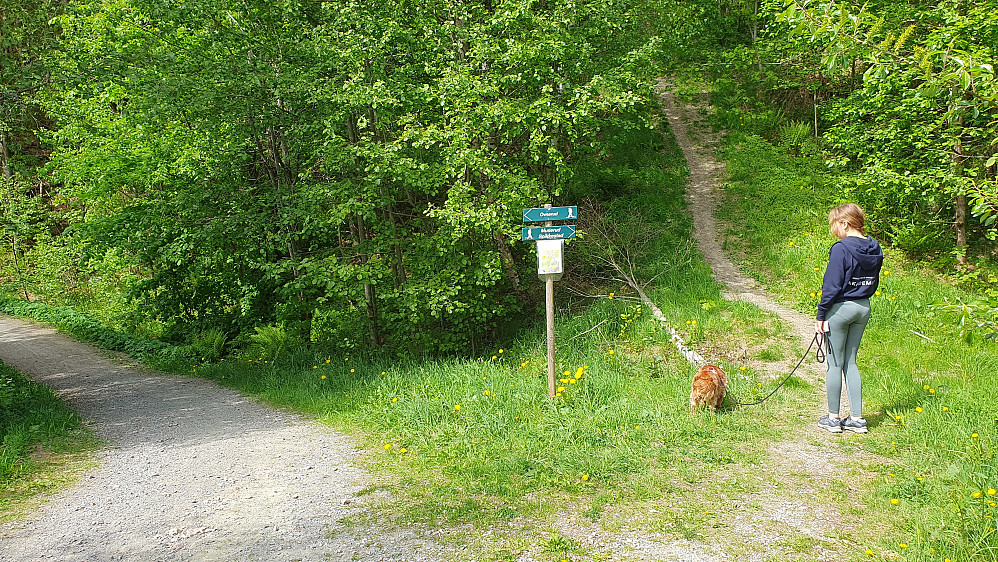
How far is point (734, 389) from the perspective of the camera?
6.72 m

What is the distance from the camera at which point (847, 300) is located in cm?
524

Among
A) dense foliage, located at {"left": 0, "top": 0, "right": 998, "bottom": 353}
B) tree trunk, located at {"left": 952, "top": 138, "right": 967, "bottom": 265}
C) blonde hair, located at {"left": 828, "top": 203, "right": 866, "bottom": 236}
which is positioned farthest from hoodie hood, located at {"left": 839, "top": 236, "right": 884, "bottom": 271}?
tree trunk, located at {"left": 952, "top": 138, "right": 967, "bottom": 265}

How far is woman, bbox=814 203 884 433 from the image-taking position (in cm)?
518

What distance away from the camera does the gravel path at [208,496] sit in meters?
4.23

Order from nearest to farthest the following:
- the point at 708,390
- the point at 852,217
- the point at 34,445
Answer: the point at 852,217 < the point at 708,390 < the point at 34,445

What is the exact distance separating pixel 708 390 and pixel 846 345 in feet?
4.22

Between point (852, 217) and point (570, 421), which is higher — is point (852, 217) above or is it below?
above

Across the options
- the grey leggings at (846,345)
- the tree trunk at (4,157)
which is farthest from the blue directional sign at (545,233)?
the tree trunk at (4,157)

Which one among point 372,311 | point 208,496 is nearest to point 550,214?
point 208,496

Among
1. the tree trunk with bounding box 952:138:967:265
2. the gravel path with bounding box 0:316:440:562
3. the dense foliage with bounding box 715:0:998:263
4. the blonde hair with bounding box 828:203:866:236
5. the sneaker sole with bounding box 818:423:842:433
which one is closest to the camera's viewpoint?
the gravel path with bounding box 0:316:440:562

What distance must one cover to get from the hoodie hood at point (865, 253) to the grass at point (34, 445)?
713cm

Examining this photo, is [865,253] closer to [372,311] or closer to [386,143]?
[386,143]

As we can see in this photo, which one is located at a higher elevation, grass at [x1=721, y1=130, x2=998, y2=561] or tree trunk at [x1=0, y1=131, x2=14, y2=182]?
tree trunk at [x1=0, y1=131, x2=14, y2=182]

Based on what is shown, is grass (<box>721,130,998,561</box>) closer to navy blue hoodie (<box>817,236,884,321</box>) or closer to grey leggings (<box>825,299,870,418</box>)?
grey leggings (<box>825,299,870,418</box>)
